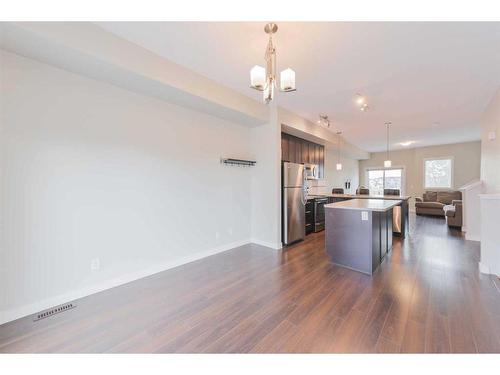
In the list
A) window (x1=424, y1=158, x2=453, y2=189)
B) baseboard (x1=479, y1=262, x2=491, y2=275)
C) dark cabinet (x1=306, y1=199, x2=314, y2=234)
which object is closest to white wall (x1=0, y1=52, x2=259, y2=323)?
dark cabinet (x1=306, y1=199, x2=314, y2=234)

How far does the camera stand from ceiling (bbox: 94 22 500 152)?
1.95 metres

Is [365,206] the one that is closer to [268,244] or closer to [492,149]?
[268,244]

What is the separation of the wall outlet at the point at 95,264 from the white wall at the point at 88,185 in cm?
4

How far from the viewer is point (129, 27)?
1964mm

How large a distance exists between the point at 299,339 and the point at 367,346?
498 millimetres

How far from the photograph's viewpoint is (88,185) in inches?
90.6

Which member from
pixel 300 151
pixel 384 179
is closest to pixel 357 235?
pixel 300 151

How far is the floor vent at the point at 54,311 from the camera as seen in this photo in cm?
190

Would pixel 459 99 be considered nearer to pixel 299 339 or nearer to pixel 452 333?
pixel 452 333

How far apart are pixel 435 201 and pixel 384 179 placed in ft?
7.15

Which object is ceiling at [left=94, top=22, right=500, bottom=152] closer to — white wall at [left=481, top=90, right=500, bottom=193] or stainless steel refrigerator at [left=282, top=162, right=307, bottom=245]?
white wall at [left=481, top=90, right=500, bottom=193]

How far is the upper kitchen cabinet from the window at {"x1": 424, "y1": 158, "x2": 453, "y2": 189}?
17.7 ft
